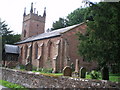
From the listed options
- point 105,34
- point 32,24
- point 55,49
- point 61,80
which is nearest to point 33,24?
point 32,24

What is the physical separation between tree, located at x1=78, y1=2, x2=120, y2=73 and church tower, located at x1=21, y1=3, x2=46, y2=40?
35545 millimetres

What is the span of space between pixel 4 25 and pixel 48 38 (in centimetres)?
3322

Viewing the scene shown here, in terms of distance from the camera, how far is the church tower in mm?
47150

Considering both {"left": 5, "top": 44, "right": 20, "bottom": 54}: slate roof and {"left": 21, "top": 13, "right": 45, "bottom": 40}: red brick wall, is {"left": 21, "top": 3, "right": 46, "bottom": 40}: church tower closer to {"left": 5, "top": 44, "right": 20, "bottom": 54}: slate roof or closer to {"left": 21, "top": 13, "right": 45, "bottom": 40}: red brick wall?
{"left": 21, "top": 13, "right": 45, "bottom": 40}: red brick wall

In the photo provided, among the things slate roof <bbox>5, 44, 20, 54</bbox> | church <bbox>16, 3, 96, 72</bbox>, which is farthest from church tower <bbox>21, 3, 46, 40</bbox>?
slate roof <bbox>5, 44, 20, 54</bbox>

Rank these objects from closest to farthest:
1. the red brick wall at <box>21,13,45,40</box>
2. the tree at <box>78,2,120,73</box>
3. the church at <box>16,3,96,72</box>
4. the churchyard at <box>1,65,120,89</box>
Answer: the churchyard at <box>1,65,120,89</box>
the tree at <box>78,2,120,73</box>
the church at <box>16,3,96,72</box>
the red brick wall at <box>21,13,45,40</box>

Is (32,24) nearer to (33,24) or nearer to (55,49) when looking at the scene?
(33,24)

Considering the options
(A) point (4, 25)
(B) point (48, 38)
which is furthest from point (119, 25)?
(A) point (4, 25)

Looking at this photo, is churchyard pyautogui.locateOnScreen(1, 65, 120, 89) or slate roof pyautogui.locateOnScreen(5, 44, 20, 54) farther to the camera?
slate roof pyautogui.locateOnScreen(5, 44, 20, 54)

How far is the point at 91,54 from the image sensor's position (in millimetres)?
13188

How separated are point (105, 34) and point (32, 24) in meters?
37.6

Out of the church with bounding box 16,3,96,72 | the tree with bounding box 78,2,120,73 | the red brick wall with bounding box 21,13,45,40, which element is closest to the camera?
the tree with bounding box 78,2,120,73

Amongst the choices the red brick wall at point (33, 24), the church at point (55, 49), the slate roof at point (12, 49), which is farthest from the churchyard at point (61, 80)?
the red brick wall at point (33, 24)

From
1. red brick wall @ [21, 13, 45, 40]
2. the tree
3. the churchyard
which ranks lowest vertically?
the churchyard
